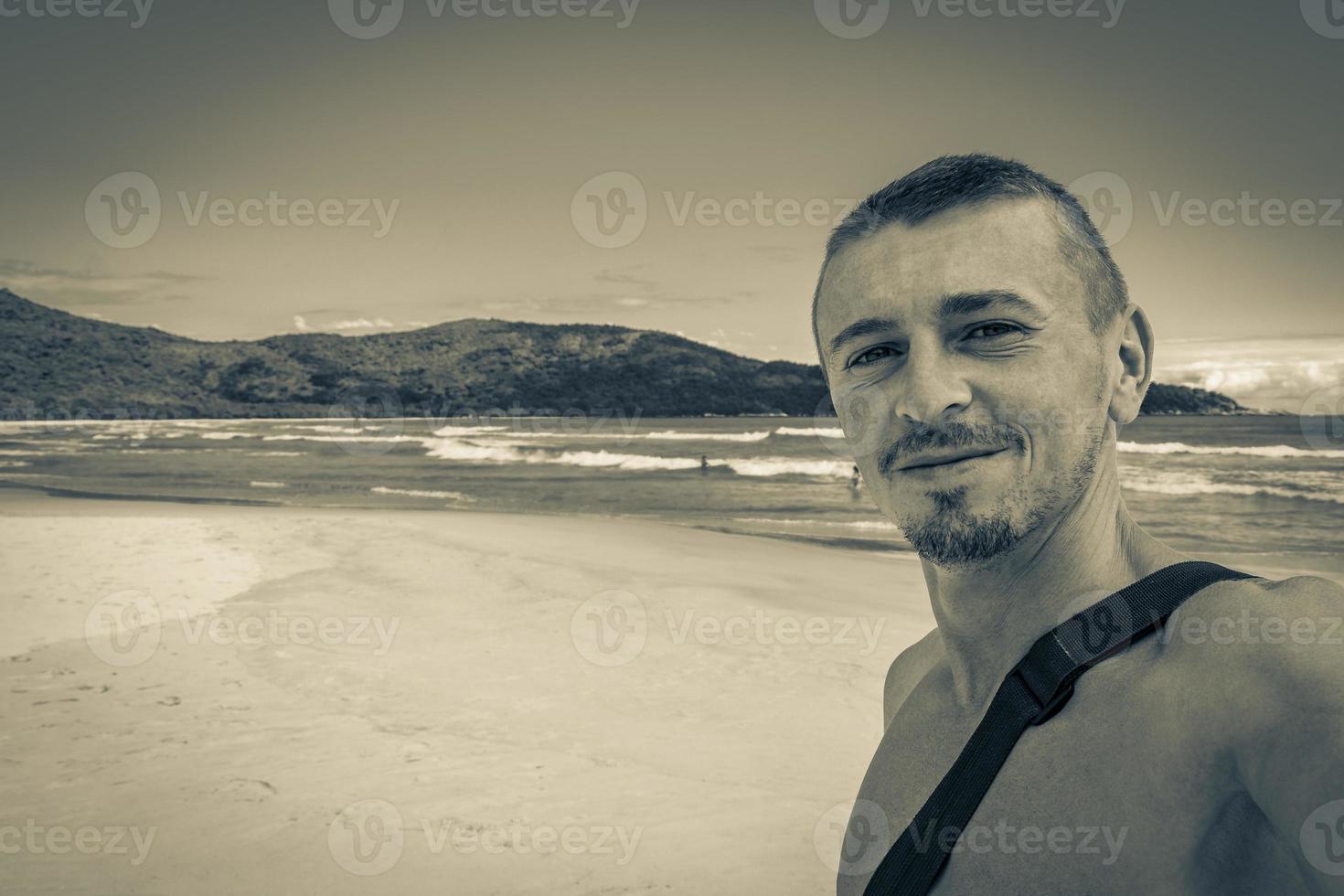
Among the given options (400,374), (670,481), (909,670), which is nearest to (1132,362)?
(909,670)

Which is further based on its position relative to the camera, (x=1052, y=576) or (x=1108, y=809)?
(x=1052, y=576)

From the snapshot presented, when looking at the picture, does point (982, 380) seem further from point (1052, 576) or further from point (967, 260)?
point (1052, 576)

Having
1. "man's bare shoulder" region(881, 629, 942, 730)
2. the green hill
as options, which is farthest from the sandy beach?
the green hill

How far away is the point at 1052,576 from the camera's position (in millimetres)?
1228

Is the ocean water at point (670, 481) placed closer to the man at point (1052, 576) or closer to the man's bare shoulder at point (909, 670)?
the man's bare shoulder at point (909, 670)

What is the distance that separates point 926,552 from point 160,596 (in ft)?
31.2

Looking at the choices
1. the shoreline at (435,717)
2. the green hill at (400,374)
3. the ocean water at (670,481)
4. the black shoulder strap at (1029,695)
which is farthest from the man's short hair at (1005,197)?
the green hill at (400,374)

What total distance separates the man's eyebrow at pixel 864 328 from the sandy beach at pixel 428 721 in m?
3.16

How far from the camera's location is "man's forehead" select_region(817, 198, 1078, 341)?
1.20 m

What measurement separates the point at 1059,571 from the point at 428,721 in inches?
202

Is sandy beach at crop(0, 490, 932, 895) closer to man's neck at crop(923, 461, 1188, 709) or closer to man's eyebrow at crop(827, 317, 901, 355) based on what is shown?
man's neck at crop(923, 461, 1188, 709)

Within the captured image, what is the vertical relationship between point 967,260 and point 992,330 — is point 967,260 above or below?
above

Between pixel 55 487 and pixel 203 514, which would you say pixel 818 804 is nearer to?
pixel 203 514

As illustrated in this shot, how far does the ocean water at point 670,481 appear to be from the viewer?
16.8 metres
